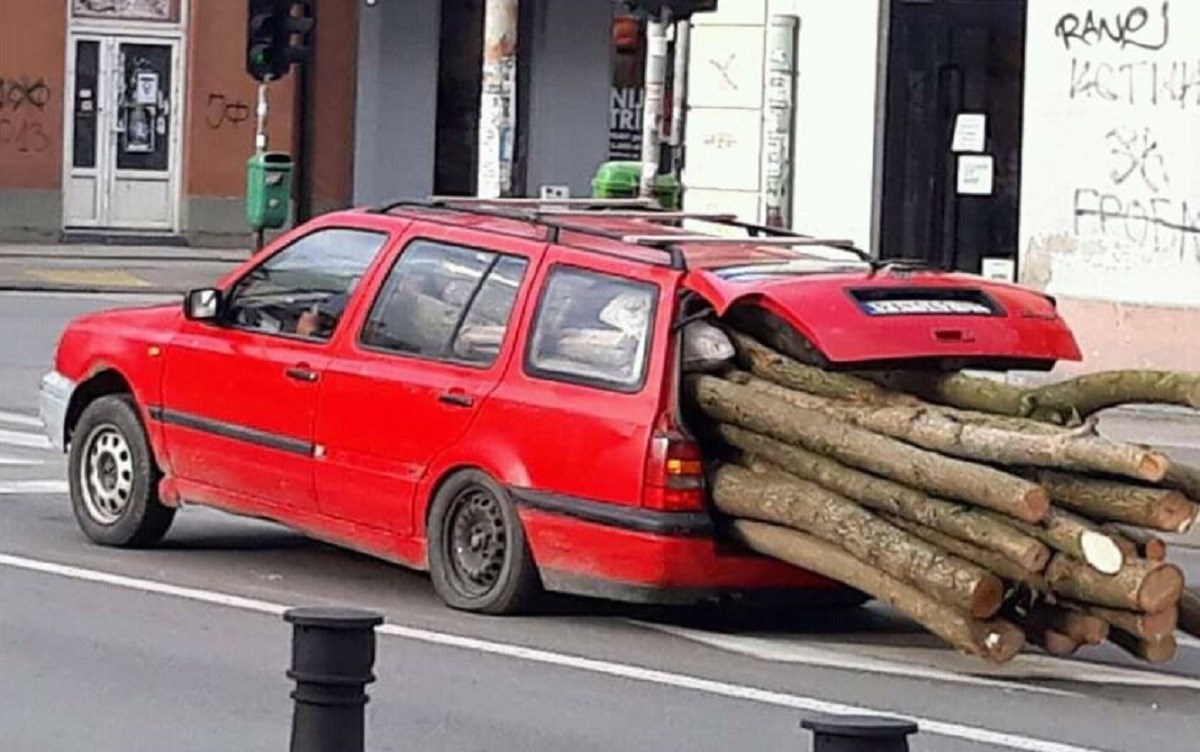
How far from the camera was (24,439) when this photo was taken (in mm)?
16672

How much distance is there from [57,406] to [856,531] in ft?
13.9

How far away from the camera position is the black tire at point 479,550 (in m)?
10.8

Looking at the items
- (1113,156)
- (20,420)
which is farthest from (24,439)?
(1113,156)

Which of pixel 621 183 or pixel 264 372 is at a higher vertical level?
pixel 621 183

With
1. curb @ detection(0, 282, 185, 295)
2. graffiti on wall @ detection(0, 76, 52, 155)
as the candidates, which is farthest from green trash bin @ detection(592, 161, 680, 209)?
graffiti on wall @ detection(0, 76, 52, 155)

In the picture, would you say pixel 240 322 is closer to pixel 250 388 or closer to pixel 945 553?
pixel 250 388

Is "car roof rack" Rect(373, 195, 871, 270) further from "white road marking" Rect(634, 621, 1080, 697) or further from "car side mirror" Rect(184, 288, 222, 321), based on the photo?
"white road marking" Rect(634, 621, 1080, 697)

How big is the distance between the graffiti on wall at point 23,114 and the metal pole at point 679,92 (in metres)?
11.3

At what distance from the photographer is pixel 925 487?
10.1 m

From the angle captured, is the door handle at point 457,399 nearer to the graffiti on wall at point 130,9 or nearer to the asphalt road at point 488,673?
the asphalt road at point 488,673

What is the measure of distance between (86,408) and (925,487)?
170 inches

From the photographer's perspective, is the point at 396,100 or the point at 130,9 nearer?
the point at 130,9

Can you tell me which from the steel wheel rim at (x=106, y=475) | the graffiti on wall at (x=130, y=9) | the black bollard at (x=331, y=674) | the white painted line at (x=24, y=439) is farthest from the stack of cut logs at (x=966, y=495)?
the graffiti on wall at (x=130, y=9)

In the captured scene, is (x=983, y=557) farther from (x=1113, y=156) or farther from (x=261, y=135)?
(x=261, y=135)
